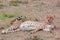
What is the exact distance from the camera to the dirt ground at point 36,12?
8109 millimetres

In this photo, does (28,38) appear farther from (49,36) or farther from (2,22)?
(2,22)

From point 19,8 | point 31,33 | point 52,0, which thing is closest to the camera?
point 31,33

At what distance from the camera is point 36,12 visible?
11.3 m

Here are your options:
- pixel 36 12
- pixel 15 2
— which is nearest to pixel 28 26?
pixel 36 12

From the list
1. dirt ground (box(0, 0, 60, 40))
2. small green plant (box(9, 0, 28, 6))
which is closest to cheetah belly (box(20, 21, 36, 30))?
dirt ground (box(0, 0, 60, 40))

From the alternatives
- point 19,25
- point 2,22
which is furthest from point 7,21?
point 19,25

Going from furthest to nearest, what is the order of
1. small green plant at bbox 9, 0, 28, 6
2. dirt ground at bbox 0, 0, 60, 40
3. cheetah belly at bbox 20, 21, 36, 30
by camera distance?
small green plant at bbox 9, 0, 28, 6 < cheetah belly at bbox 20, 21, 36, 30 < dirt ground at bbox 0, 0, 60, 40

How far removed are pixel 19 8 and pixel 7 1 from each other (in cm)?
195

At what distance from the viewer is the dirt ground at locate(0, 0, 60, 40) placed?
26.6 feet

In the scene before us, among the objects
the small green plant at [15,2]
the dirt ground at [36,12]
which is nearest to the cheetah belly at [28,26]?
the dirt ground at [36,12]

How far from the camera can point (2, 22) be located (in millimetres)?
9570

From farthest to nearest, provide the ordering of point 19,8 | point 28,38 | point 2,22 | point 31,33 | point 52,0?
point 52,0 → point 19,8 → point 2,22 → point 31,33 → point 28,38

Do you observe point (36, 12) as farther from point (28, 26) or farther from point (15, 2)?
point (28, 26)

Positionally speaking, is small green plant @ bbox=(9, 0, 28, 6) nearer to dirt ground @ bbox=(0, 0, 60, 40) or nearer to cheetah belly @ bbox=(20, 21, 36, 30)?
dirt ground @ bbox=(0, 0, 60, 40)
